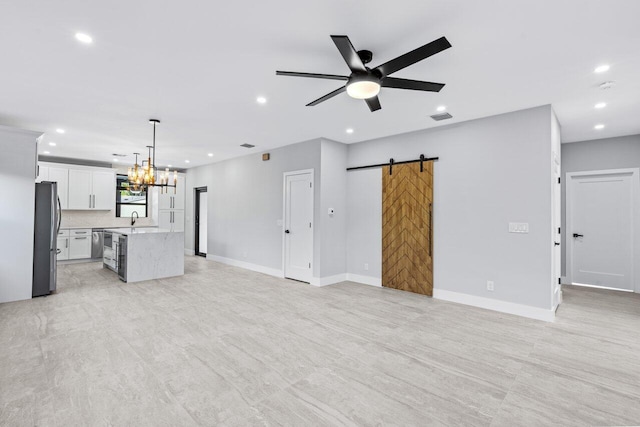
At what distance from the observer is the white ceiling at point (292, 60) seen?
2.15 meters

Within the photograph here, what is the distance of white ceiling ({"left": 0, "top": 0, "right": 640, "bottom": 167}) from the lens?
2.15 metres

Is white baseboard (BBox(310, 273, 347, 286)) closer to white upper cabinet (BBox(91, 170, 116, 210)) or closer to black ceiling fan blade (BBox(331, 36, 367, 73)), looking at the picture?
black ceiling fan blade (BBox(331, 36, 367, 73))

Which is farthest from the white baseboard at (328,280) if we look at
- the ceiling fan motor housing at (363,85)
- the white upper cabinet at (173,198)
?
the white upper cabinet at (173,198)

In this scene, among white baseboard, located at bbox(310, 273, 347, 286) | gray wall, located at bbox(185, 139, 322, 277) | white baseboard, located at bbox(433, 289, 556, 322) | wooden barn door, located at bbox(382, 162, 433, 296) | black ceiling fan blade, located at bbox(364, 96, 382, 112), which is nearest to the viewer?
black ceiling fan blade, located at bbox(364, 96, 382, 112)

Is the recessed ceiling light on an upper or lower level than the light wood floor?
upper

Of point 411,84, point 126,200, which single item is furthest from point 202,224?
point 411,84

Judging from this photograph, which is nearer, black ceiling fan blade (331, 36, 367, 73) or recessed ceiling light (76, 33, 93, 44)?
black ceiling fan blade (331, 36, 367, 73)

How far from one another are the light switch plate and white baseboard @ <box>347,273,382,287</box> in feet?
7.67

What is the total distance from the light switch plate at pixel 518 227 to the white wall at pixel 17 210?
7090 mm

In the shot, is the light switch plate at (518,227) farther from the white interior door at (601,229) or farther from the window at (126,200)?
the window at (126,200)

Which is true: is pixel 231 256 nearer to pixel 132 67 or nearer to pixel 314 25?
pixel 132 67

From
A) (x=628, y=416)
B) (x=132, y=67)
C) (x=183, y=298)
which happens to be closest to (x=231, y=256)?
(x=183, y=298)

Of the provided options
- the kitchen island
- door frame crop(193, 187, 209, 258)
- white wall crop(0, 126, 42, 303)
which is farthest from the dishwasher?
white wall crop(0, 126, 42, 303)

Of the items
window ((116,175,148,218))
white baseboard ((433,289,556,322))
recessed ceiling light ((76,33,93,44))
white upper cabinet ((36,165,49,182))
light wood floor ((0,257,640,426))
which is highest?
recessed ceiling light ((76,33,93,44))
